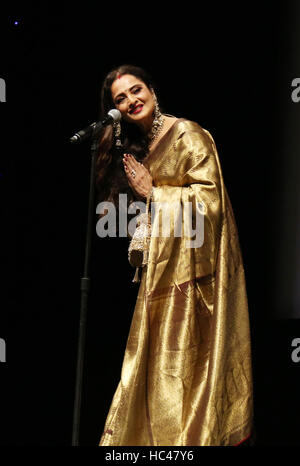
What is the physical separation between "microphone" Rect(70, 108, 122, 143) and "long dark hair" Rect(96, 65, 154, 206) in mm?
277

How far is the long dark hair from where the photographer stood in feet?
7.61

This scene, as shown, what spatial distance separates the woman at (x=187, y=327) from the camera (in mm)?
1971

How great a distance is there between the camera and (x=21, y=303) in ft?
9.00

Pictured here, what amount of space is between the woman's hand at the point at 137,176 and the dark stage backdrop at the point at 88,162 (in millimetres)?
696

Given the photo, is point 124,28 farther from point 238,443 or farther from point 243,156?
point 238,443

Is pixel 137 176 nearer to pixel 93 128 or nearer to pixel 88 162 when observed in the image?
pixel 93 128

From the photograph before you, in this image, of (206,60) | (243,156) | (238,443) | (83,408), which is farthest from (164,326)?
(206,60)

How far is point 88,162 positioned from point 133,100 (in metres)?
0.75

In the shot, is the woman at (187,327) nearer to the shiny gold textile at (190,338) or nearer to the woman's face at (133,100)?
the shiny gold textile at (190,338)

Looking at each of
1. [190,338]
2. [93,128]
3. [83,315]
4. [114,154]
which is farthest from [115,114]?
[190,338]

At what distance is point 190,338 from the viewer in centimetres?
201

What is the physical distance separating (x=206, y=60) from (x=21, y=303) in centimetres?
141

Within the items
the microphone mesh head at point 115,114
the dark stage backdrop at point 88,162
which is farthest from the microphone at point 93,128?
the dark stage backdrop at point 88,162

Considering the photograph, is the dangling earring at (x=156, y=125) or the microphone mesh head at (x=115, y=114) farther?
the dangling earring at (x=156, y=125)
